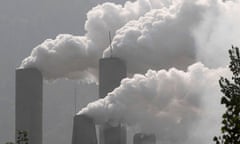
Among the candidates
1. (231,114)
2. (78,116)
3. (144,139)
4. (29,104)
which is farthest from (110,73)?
(231,114)

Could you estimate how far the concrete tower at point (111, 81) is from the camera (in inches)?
A: 3821

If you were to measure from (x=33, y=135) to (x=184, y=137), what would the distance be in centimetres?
2636

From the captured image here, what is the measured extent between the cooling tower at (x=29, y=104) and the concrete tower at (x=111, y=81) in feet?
30.1

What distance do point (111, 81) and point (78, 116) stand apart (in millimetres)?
16843

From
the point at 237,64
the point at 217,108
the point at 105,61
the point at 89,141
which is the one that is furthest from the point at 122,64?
the point at 237,64

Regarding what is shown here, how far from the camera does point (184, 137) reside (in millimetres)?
97625

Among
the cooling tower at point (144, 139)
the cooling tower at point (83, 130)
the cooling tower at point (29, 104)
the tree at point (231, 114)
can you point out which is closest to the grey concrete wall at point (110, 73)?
the cooling tower at point (29, 104)

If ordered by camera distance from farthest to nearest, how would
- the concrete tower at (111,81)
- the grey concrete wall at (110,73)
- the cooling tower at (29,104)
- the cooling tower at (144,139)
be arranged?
the cooling tower at (144,139) < the cooling tower at (29,104) < the grey concrete wall at (110,73) < the concrete tower at (111,81)

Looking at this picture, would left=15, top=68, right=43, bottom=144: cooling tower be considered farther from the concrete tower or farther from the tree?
the tree

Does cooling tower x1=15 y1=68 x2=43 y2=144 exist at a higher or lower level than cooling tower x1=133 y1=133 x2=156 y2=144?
higher

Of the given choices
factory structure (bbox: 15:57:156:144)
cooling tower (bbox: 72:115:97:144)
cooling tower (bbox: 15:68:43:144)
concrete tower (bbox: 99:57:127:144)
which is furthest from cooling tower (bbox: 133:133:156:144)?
cooling tower (bbox: 72:115:97:144)

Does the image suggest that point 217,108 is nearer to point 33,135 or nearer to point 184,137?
point 184,137

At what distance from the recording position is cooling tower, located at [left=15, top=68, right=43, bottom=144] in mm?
105062

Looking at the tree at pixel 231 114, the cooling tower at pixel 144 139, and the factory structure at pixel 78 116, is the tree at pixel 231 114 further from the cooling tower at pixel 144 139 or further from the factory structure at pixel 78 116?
the cooling tower at pixel 144 139
